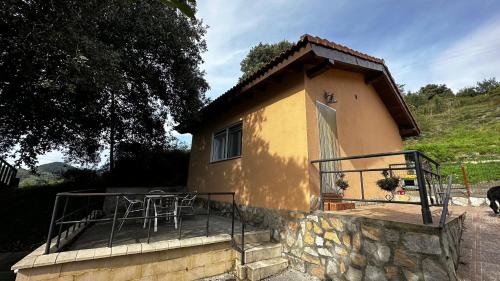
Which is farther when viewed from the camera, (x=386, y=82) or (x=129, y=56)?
(x=386, y=82)

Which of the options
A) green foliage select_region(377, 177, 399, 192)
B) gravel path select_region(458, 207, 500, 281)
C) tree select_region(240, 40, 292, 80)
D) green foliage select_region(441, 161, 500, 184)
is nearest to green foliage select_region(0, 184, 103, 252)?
green foliage select_region(377, 177, 399, 192)

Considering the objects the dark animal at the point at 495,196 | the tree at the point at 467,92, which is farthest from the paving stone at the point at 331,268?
the tree at the point at 467,92

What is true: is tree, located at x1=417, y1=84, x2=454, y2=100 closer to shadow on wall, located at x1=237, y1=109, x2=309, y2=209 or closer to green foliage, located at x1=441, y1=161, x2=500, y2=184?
green foliage, located at x1=441, y1=161, x2=500, y2=184

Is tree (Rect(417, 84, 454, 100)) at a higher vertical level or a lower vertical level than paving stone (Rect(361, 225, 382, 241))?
higher

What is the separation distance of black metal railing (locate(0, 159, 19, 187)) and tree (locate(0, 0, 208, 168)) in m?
3.22

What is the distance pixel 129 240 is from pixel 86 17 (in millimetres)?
4279

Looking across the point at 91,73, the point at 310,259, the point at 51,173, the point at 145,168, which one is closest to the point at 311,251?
the point at 310,259

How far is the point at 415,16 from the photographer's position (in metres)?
6.38

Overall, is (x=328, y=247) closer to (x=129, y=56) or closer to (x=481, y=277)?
(x=481, y=277)

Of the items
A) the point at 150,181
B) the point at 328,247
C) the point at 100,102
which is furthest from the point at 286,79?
the point at 150,181

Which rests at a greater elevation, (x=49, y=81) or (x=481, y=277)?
(x=49, y=81)

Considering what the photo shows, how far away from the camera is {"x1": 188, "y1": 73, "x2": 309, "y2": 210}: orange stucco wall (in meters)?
4.66

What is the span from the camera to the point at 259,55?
22.4m

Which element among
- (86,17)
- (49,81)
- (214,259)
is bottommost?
(214,259)
